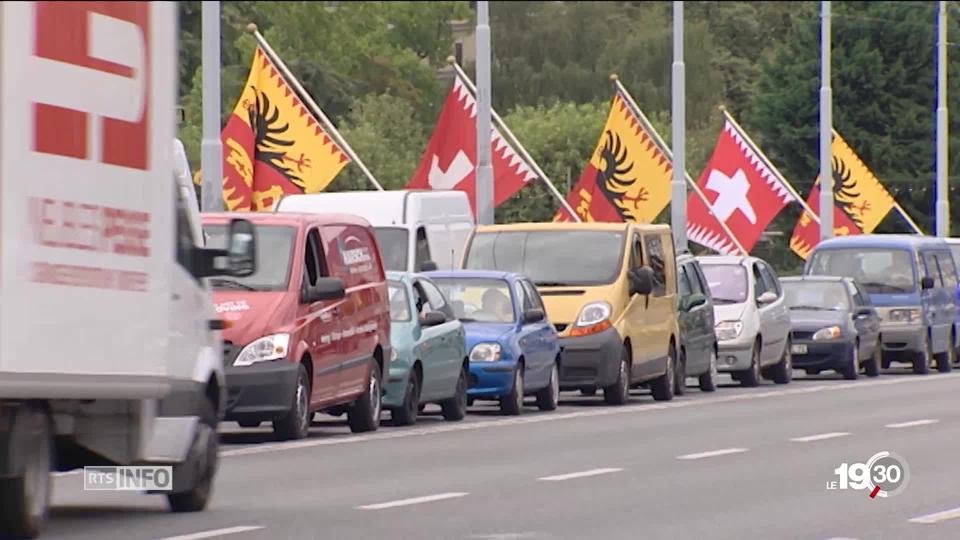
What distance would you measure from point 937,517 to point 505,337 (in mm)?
12034

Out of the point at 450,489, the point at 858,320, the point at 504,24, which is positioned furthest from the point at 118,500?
the point at 504,24

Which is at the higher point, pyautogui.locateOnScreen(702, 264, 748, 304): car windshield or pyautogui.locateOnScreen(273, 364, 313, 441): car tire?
pyautogui.locateOnScreen(702, 264, 748, 304): car windshield

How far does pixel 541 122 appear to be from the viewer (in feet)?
263

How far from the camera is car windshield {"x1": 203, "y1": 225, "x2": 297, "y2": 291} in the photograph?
874 inches

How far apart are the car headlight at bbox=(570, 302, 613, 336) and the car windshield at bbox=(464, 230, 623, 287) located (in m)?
0.42

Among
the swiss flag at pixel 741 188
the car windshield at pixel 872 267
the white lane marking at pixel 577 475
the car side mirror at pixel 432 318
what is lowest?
the white lane marking at pixel 577 475

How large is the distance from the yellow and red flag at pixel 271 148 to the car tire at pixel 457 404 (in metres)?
13.4

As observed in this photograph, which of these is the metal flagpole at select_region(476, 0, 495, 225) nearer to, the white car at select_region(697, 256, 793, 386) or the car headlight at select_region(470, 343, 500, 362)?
the white car at select_region(697, 256, 793, 386)

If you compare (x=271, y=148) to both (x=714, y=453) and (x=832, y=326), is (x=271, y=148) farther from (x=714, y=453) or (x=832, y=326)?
(x=714, y=453)

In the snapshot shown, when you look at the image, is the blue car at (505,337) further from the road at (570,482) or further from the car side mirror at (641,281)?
the car side mirror at (641,281)

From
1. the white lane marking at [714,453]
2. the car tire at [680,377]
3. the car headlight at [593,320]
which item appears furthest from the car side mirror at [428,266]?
the white lane marking at [714,453]

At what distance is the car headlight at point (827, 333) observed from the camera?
36.9m

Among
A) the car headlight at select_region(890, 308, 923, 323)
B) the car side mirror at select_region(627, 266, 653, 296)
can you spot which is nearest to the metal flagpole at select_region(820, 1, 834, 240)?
the car headlight at select_region(890, 308, 923, 323)

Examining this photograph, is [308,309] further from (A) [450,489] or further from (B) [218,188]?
(B) [218,188]
